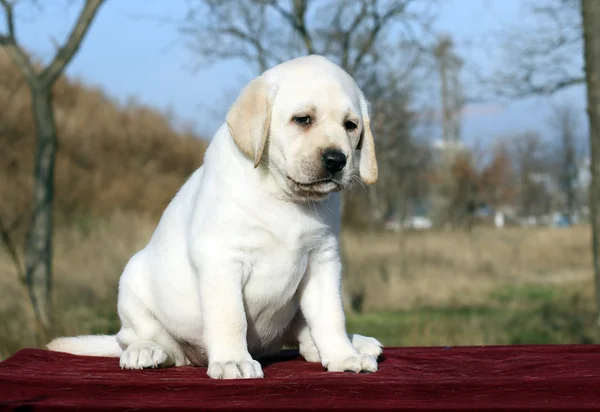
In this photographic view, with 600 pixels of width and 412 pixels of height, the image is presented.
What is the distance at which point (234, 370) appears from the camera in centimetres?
253

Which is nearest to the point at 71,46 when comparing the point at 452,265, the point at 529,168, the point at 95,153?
the point at 452,265

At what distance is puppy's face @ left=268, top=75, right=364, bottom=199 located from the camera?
8.54ft

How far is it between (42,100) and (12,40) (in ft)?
2.30

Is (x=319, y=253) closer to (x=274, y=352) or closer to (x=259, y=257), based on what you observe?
(x=259, y=257)

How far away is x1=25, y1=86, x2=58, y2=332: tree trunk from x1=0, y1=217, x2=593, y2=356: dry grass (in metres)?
0.43

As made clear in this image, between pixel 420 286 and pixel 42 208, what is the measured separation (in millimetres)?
6834

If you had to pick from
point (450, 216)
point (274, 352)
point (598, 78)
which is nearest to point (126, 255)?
point (598, 78)

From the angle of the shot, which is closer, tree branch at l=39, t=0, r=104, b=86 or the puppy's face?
the puppy's face

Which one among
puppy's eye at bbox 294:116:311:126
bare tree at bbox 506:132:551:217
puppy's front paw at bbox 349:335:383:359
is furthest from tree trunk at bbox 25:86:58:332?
bare tree at bbox 506:132:551:217

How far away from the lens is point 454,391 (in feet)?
7.43

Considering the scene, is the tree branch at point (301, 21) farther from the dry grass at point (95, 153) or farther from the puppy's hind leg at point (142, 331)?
the puppy's hind leg at point (142, 331)

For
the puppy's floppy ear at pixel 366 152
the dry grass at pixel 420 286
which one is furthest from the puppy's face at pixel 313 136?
the dry grass at pixel 420 286

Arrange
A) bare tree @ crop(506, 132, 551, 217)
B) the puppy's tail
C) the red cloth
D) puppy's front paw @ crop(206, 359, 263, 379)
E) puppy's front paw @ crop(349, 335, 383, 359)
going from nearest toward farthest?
1. the red cloth
2. puppy's front paw @ crop(206, 359, 263, 379)
3. puppy's front paw @ crop(349, 335, 383, 359)
4. the puppy's tail
5. bare tree @ crop(506, 132, 551, 217)

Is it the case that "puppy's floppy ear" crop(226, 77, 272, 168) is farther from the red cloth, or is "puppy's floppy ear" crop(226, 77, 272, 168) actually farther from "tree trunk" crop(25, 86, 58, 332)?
"tree trunk" crop(25, 86, 58, 332)
